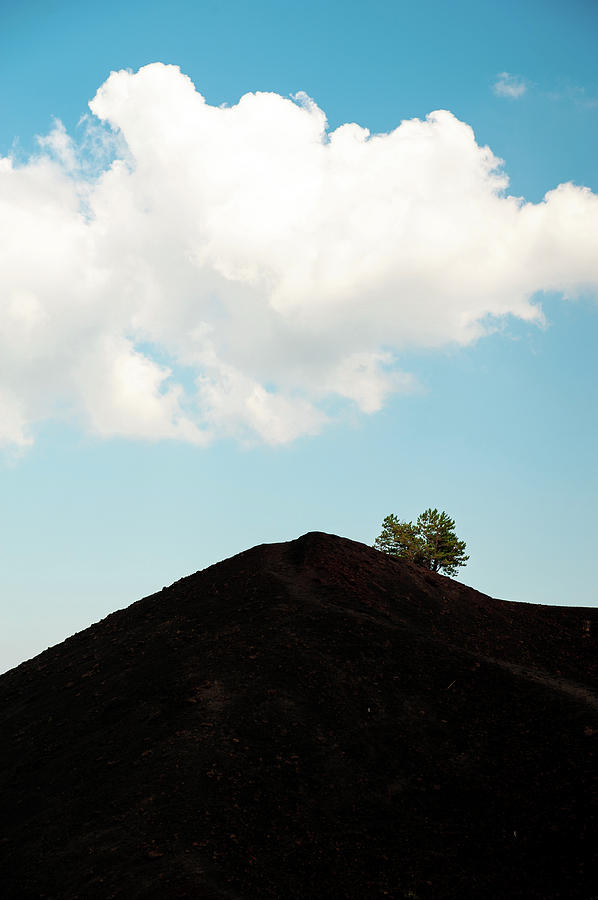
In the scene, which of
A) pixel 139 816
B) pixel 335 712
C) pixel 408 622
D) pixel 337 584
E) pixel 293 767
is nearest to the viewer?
pixel 139 816

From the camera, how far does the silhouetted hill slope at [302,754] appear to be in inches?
643

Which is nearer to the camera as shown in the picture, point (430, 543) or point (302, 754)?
point (302, 754)

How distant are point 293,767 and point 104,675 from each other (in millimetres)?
11076

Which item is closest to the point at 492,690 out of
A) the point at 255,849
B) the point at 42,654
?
the point at 255,849

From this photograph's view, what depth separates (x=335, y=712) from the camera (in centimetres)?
2245

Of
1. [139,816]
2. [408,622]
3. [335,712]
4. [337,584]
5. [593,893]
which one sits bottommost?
[593,893]

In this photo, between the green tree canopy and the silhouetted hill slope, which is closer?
the silhouetted hill slope

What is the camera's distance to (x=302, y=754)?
20.4m

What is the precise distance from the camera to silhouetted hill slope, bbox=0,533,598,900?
16328 mm

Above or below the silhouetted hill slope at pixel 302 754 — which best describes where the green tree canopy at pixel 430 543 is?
above

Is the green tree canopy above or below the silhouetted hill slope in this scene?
above

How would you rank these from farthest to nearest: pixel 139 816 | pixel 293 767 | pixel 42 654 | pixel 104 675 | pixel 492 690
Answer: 1. pixel 42 654
2. pixel 104 675
3. pixel 492 690
4. pixel 293 767
5. pixel 139 816

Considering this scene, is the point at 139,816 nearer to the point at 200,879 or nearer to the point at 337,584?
the point at 200,879

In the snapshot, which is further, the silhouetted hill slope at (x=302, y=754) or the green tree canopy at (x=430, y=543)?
the green tree canopy at (x=430, y=543)
